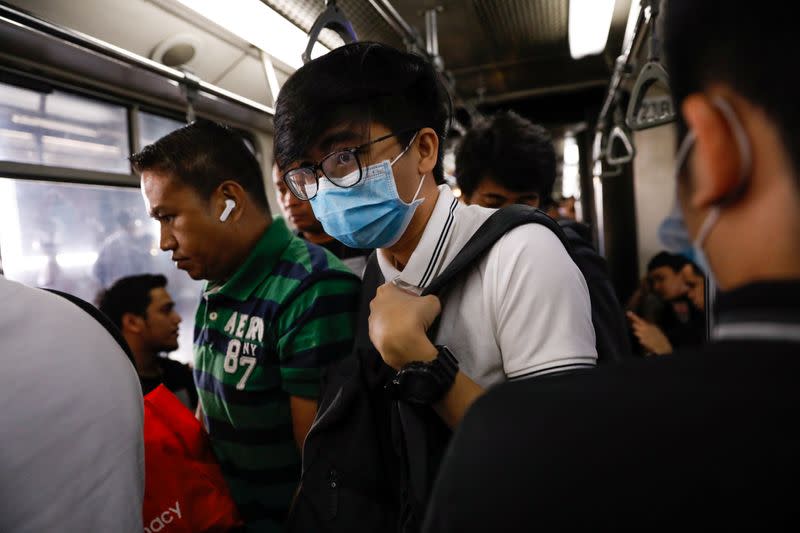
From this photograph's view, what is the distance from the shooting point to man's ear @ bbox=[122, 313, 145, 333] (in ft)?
10.4

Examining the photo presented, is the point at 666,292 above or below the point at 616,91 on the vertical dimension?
below

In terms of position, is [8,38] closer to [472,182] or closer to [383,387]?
[472,182]

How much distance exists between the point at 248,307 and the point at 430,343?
0.69m

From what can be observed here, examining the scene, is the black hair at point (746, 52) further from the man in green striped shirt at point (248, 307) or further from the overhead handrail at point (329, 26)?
the overhead handrail at point (329, 26)

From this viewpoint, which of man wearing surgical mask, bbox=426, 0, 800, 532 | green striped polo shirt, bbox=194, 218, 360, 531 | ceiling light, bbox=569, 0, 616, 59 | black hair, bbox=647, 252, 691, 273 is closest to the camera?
man wearing surgical mask, bbox=426, 0, 800, 532

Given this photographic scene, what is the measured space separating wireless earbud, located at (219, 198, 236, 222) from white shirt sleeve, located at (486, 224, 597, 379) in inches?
35.3

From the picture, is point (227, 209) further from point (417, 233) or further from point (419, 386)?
point (419, 386)

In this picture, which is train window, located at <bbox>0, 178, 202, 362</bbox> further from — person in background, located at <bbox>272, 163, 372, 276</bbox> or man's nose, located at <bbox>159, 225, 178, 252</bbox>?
man's nose, located at <bbox>159, 225, 178, 252</bbox>

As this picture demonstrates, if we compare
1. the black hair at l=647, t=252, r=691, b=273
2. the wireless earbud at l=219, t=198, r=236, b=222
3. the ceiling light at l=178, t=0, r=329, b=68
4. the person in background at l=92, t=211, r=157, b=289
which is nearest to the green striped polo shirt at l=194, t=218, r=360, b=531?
the wireless earbud at l=219, t=198, r=236, b=222

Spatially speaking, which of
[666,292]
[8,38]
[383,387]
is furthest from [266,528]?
[666,292]

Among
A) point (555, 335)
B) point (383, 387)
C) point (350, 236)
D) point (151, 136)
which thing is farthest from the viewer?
point (151, 136)

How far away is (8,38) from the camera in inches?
94.3

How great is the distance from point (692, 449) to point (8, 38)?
3.25 metres

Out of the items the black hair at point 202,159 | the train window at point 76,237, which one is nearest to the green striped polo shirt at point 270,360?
the black hair at point 202,159
